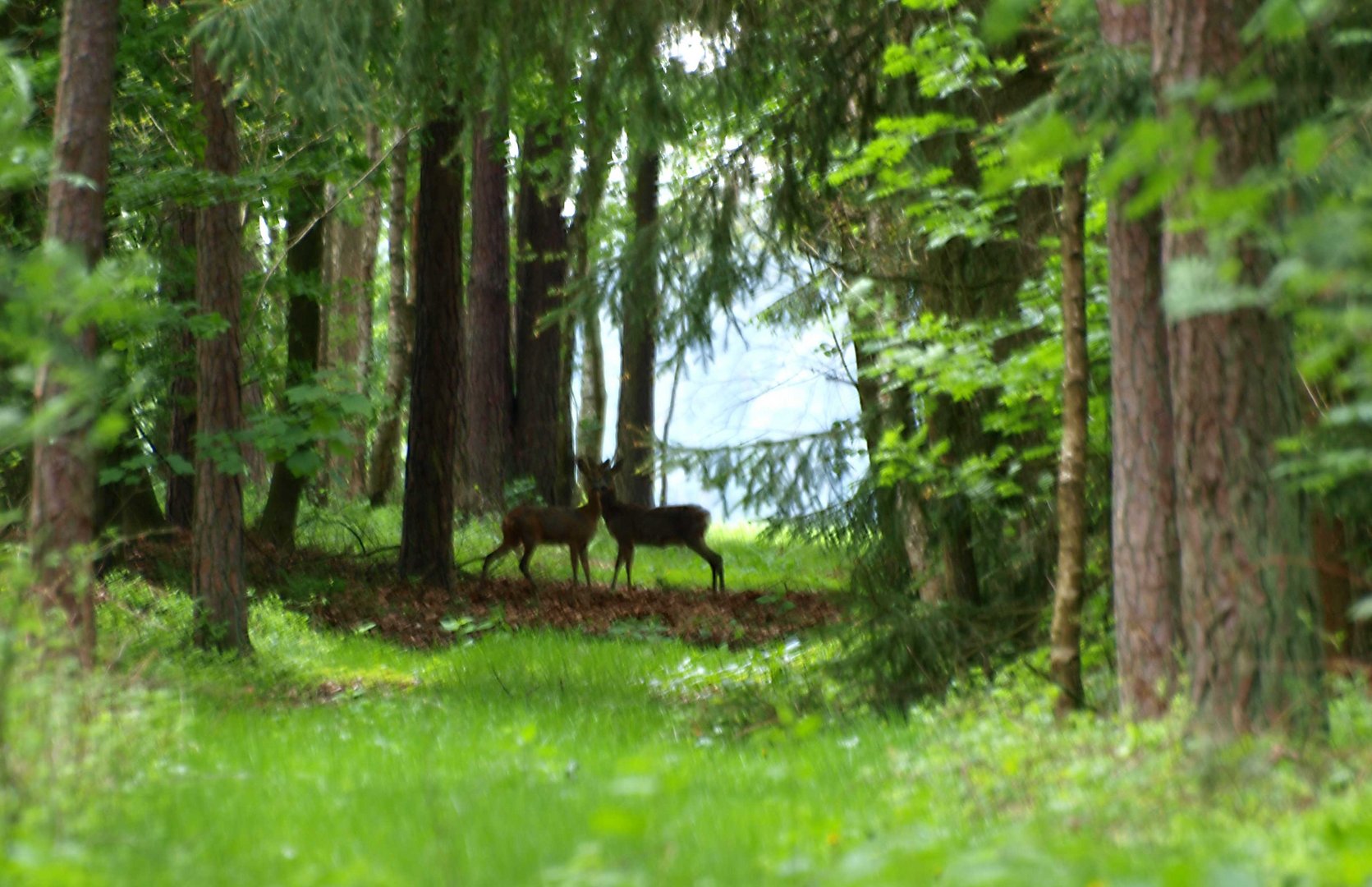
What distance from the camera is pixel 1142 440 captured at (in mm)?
7203

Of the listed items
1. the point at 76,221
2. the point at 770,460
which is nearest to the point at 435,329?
the point at 770,460

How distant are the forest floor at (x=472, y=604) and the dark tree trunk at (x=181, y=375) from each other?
70 cm

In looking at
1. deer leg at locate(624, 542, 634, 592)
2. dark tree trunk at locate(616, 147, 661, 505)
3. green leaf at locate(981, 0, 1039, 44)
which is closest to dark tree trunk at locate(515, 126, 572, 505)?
dark tree trunk at locate(616, 147, 661, 505)

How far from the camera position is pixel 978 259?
9836 mm

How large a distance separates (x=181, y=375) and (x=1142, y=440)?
10.2 m

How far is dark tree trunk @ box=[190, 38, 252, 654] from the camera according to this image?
11.7 m

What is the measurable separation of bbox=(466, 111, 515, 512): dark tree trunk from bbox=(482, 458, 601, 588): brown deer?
4176 mm

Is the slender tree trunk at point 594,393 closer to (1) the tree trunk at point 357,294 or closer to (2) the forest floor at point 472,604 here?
(1) the tree trunk at point 357,294

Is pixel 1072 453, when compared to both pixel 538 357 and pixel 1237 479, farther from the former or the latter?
pixel 538 357

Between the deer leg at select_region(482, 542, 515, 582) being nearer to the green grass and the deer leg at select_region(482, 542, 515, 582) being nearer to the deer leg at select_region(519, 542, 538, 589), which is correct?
the deer leg at select_region(519, 542, 538, 589)

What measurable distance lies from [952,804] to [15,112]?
4.80 meters

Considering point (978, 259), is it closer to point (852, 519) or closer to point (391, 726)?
point (852, 519)

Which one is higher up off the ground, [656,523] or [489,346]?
[489,346]

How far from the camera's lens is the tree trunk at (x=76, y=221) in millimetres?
7992
